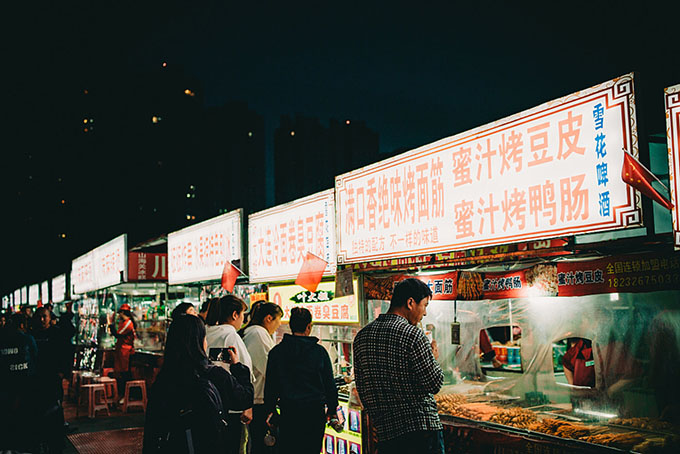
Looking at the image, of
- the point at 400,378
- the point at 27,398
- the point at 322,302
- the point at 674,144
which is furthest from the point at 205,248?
the point at 674,144

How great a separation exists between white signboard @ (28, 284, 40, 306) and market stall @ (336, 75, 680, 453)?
50.4 m

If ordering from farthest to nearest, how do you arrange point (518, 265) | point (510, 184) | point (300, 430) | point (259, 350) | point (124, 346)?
point (124, 346) < point (259, 350) < point (518, 265) < point (300, 430) < point (510, 184)

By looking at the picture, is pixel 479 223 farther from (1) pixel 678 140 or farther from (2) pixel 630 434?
(2) pixel 630 434

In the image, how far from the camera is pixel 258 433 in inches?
246

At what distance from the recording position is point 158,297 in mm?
17656

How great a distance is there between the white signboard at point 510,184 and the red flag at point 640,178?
0.10 metres

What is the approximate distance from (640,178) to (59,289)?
36.9 m

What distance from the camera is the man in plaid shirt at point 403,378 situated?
3.91 m

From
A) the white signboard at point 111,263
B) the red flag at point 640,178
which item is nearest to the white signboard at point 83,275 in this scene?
the white signboard at point 111,263

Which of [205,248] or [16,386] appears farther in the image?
[205,248]

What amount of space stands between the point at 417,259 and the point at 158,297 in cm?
1340

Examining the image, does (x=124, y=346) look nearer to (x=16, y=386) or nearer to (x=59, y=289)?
(x=16, y=386)

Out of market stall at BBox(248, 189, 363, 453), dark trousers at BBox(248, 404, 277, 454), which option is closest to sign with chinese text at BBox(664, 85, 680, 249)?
market stall at BBox(248, 189, 363, 453)

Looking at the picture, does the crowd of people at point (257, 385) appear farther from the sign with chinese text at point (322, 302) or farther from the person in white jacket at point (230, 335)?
the sign with chinese text at point (322, 302)
